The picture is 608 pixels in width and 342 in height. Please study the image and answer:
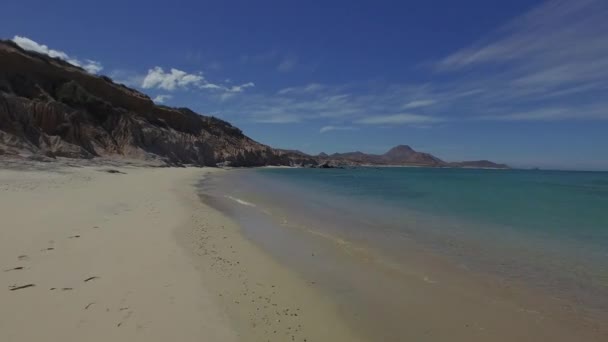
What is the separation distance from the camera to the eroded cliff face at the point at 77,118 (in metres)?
32.0

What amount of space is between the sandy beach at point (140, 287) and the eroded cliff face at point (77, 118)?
75.6 feet

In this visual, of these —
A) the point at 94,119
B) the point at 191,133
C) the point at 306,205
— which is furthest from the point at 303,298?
the point at 191,133

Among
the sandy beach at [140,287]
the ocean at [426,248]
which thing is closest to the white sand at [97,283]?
the sandy beach at [140,287]

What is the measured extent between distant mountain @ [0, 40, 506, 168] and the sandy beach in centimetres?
2264

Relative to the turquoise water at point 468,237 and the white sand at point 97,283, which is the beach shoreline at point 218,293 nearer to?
the white sand at point 97,283

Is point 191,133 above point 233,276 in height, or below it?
above

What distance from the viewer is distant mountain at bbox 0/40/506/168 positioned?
31.8 m

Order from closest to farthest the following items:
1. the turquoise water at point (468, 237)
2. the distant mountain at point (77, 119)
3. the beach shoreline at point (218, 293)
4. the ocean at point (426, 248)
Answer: the beach shoreline at point (218, 293)
the ocean at point (426, 248)
the turquoise water at point (468, 237)
the distant mountain at point (77, 119)

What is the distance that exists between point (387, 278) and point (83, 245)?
18.0 feet

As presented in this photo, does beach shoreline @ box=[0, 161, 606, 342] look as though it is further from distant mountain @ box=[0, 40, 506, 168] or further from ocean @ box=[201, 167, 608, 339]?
distant mountain @ box=[0, 40, 506, 168]

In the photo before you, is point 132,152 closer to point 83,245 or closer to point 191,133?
point 191,133

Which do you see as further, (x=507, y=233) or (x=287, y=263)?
(x=507, y=233)

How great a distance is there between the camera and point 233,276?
18.3 feet

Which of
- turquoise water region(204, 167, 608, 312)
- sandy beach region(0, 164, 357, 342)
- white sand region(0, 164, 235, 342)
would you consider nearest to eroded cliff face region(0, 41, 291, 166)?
white sand region(0, 164, 235, 342)
